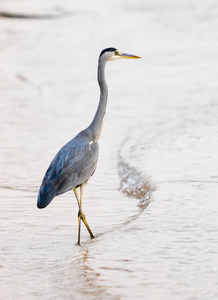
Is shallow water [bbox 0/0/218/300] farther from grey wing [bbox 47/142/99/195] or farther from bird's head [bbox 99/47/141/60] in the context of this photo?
bird's head [bbox 99/47/141/60]

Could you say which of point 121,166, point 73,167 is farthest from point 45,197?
point 121,166

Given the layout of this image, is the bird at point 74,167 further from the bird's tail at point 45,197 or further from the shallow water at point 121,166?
the shallow water at point 121,166

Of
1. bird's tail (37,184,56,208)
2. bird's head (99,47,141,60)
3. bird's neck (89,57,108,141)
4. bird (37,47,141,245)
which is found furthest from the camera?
bird's head (99,47,141,60)

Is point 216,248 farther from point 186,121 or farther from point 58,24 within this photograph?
point 58,24

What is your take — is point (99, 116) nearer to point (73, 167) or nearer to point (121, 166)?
point (73, 167)

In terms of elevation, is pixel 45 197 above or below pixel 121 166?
above

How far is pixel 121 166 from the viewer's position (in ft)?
30.2

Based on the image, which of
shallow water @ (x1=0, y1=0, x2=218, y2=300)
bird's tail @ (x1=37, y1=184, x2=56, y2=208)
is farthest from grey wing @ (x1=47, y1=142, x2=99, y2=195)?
shallow water @ (x1=0, y1=0, x2=218, y2=300)

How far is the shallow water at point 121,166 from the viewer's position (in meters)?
5.42

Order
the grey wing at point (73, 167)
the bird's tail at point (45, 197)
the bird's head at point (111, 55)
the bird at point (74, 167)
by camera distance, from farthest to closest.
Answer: the bird's head at point (111, 55) < the grey wing at point (73, 167) < the bird at point (74, 167) < the bird's tail at point (45, 197)

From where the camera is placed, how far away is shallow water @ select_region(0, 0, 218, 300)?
5418 mm

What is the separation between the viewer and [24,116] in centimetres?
1260

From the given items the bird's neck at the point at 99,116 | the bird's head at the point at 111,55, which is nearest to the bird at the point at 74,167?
the bird's neck at the point at 99,116

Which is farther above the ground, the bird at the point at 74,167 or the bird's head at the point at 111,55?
the bird's head at the point at 111,55
